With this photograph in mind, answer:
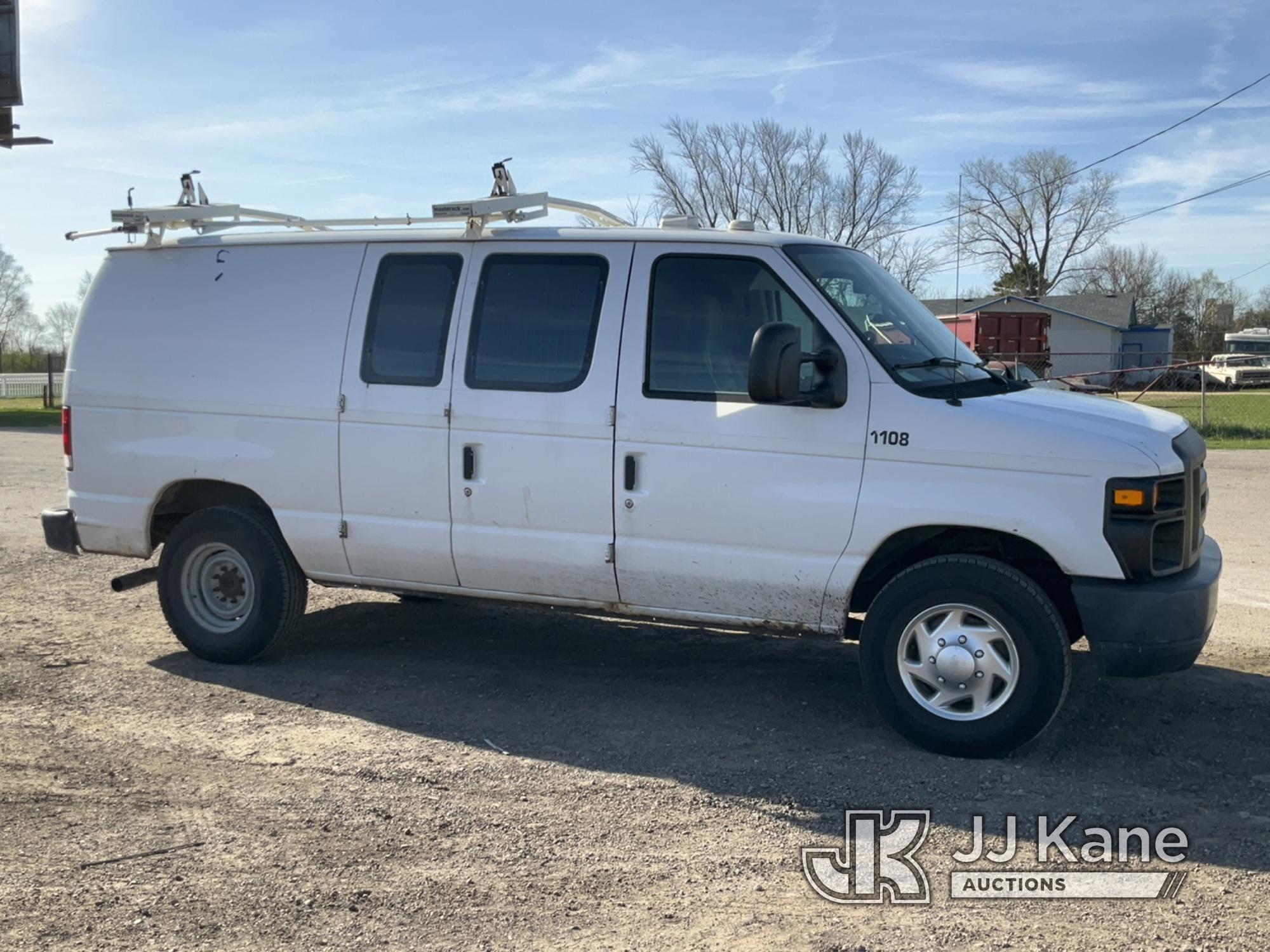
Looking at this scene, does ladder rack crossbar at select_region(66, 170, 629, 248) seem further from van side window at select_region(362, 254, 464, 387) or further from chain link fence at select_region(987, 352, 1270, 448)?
chain link fence at select_region(987, 352, 1270, 448)

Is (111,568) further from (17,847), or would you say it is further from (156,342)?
(17,847)

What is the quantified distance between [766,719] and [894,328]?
199 centimetres

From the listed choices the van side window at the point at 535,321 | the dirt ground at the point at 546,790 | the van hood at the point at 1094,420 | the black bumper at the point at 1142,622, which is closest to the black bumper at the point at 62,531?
the dirt ground at the point at 546,790

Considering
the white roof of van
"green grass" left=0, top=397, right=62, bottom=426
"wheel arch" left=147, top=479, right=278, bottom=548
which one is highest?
the white roof of van

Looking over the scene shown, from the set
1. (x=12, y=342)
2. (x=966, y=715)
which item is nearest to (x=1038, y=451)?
(x=966, y=715)

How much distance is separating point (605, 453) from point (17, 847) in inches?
115

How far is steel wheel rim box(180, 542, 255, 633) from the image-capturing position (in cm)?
666

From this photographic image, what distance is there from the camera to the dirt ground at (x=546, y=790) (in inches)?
146

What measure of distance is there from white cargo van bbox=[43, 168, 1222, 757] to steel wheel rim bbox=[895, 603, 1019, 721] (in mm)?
11

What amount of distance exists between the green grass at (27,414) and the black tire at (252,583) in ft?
63.5

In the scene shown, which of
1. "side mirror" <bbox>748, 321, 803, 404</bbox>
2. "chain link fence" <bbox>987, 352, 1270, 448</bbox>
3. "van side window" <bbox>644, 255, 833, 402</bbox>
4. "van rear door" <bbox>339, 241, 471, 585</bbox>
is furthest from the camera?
"chain link fence" <bbox>987, 352, 1270, 448</bbox>

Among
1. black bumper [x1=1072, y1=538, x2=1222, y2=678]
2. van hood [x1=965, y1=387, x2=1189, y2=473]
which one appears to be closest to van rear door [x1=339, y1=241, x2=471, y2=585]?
van hood [x1=965, y1=387, x2=1189, y2=473]

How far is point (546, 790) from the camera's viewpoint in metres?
4.77

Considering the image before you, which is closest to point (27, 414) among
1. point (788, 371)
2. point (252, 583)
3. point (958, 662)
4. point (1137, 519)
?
point (252, 583)
